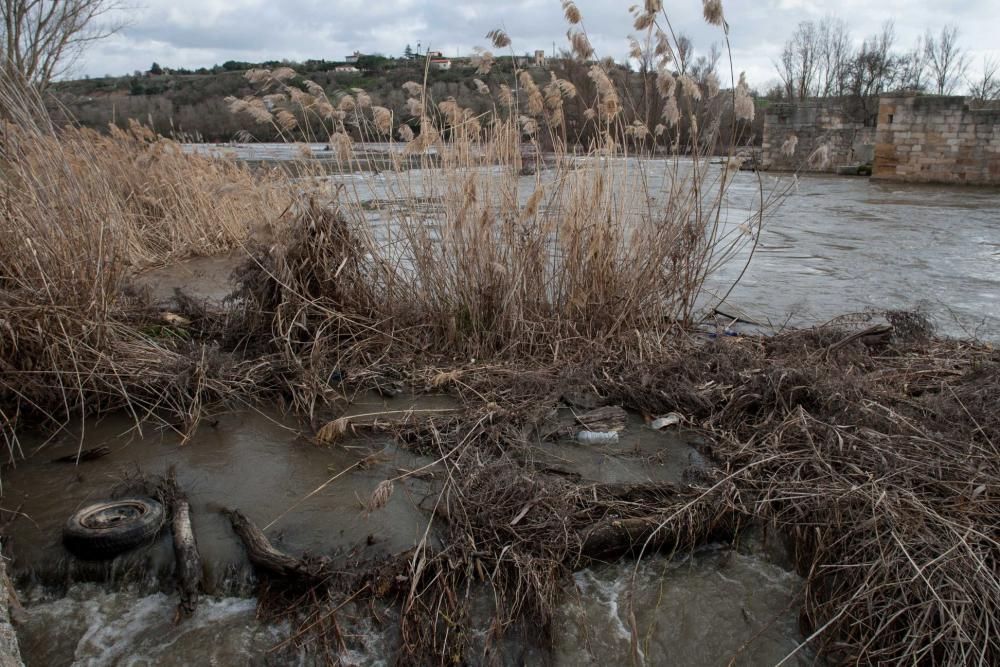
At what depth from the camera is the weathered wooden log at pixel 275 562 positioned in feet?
6.53

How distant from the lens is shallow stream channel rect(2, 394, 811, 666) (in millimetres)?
1878

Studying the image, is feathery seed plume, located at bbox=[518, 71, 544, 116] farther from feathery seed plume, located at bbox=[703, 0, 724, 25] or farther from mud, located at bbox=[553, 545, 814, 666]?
mud, located at bbox=[553, 545, 814, 666]

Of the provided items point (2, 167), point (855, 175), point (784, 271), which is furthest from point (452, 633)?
point (855, 175)

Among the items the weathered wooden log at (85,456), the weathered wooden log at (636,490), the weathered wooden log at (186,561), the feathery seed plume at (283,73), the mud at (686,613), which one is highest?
the feathery seed plume at (283,73)

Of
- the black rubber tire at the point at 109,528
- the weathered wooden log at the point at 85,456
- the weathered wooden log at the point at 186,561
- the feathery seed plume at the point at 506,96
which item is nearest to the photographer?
the weathered wooden log at the point at 186,561

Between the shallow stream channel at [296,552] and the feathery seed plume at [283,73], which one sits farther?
the feathery seed plume at [283,73]

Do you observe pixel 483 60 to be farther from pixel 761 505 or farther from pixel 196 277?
pixel 196 277

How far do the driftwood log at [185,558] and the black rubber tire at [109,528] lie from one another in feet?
0.21

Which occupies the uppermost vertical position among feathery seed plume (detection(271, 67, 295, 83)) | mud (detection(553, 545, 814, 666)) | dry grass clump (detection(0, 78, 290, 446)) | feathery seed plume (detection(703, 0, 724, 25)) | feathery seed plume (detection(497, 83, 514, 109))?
feathery seed plume (detection(703, 0, 724, 25))

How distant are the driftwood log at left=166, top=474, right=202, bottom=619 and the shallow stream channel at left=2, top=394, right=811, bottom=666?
0.03 metres

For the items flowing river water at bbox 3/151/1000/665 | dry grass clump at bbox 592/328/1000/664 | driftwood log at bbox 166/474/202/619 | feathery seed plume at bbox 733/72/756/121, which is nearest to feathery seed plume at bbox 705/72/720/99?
feathery seed plume at bbox 733/72/756/121

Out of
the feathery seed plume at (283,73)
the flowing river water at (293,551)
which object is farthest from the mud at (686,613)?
the feathery seed plume at (283,73)

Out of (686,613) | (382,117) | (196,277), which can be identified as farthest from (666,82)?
(196,277)

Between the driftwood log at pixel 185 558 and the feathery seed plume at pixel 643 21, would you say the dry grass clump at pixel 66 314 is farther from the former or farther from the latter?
the feathery seed plume at pixel 643 21
